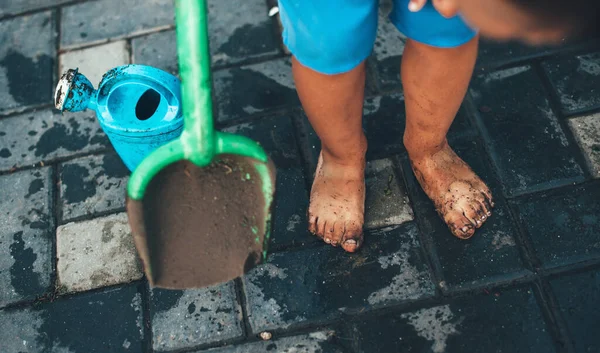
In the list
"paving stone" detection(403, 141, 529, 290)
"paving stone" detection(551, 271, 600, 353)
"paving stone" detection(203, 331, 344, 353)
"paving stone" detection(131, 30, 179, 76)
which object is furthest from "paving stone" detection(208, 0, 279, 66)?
"paving stone" detection(551, 271, 600, 353)

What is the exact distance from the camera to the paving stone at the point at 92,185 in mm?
2234

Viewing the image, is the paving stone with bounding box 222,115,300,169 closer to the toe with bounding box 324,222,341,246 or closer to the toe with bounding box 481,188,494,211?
the toe with bounding box 324,222,341,246

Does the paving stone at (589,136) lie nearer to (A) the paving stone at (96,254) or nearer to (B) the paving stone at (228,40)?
(B) the paving stone at (228,40)

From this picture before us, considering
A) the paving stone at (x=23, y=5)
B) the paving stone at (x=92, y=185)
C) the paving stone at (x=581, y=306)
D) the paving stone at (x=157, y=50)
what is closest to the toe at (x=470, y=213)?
the paving stone at (x=581, y=306)

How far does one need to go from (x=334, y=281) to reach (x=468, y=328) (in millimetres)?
451

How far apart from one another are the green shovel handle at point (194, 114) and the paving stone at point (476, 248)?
34.6 inches

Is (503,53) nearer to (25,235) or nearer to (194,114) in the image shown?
(194,114)

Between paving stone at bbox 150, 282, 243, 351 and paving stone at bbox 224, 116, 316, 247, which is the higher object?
paving stone at bbox 224, 116, 316, 247

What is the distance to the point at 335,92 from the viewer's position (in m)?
1.68

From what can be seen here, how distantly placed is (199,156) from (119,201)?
103cm

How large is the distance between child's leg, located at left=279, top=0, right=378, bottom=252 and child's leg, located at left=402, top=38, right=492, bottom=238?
0.53ft

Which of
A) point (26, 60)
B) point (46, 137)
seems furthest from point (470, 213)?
point (26, 60)

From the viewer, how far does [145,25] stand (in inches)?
107

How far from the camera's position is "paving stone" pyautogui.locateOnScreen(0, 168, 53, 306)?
209 centimetres
